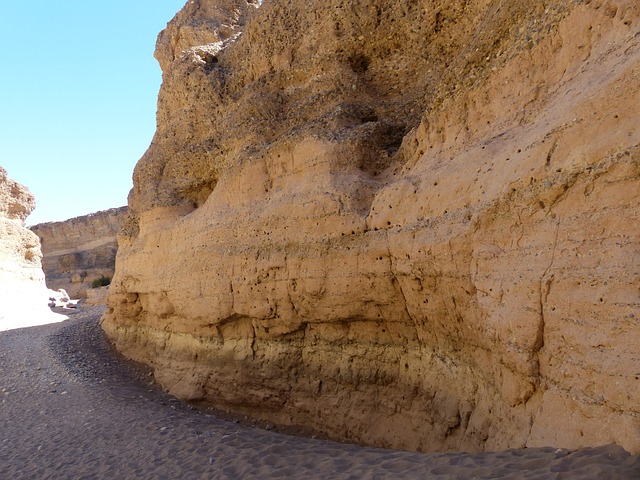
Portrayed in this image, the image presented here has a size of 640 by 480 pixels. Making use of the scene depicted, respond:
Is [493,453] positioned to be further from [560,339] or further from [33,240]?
[33,240]

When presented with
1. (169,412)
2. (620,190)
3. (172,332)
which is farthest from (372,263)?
(172,332)

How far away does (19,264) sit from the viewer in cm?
1930

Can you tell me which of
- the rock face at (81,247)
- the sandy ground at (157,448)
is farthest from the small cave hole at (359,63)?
the rock face at (81,247)

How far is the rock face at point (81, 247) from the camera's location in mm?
31328

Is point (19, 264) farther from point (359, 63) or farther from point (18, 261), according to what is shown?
point (359, 63)

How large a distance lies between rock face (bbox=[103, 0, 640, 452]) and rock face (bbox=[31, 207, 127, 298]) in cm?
2399

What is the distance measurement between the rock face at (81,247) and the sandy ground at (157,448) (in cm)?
2375

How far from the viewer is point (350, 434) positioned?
19.0 ft

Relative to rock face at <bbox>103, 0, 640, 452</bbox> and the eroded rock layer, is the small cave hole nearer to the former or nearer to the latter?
rock face at <bbox>103, 0, 640, 452</bbox>

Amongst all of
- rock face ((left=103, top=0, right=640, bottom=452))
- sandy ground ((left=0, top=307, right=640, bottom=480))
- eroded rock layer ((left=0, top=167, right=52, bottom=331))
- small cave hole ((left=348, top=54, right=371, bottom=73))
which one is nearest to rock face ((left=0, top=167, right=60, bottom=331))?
eroded rock layer ((left=0, top=167, right=52, bottom=331))

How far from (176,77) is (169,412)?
6975 millimetres

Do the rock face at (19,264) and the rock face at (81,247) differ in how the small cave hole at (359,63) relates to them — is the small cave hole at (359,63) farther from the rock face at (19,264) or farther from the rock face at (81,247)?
the rock face at (81,247)

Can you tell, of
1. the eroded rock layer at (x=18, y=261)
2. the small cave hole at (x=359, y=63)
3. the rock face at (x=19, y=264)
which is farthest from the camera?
the eroded rock layer at (x=18, y=261)

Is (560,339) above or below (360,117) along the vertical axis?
below
